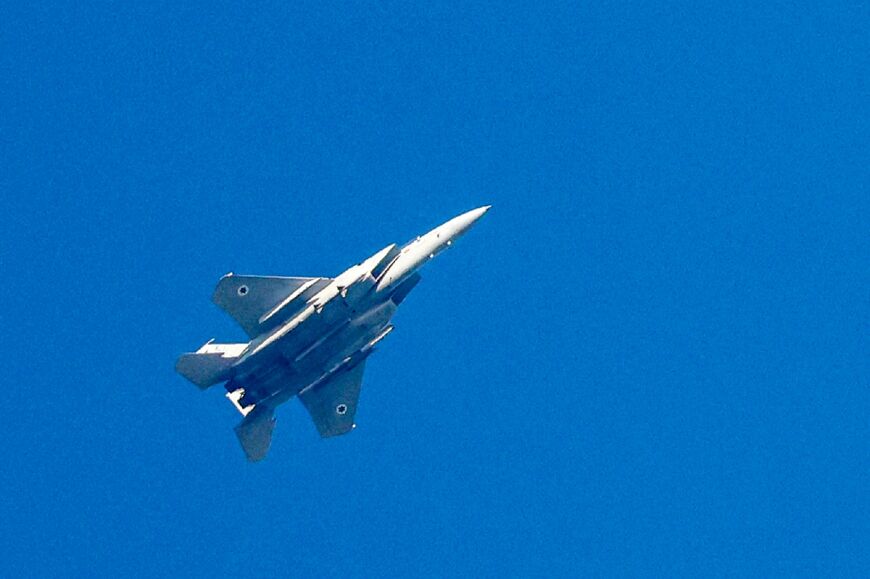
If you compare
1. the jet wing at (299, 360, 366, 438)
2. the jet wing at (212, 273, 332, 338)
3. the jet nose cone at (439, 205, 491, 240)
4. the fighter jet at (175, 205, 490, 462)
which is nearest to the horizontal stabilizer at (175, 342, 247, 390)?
the fighter jet at (175, 205, 490, 462)

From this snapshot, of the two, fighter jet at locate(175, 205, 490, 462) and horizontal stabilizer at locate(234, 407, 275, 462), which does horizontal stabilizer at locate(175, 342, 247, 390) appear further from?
horizontal stabilizer at locate(234, 407, 275, 462)

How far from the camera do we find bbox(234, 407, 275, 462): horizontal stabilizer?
59.9 m

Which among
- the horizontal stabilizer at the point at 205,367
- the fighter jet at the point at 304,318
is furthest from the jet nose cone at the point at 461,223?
the horizontal stabilizer at the point at 205,367

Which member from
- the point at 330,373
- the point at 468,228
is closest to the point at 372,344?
the point at 330,373

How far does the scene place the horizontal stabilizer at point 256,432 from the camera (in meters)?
59.9

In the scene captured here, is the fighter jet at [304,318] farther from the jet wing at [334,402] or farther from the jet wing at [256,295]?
the jet wing at [334,402]

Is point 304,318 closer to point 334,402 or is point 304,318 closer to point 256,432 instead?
point 334,402

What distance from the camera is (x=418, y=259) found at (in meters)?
57.5

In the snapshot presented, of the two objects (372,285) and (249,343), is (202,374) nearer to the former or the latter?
(249,343)

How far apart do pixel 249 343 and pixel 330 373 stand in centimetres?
407

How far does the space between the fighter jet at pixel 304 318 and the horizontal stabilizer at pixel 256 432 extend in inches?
45.5

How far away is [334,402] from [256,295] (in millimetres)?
6498

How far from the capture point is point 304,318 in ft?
186

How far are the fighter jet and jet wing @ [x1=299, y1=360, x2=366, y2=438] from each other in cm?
209
